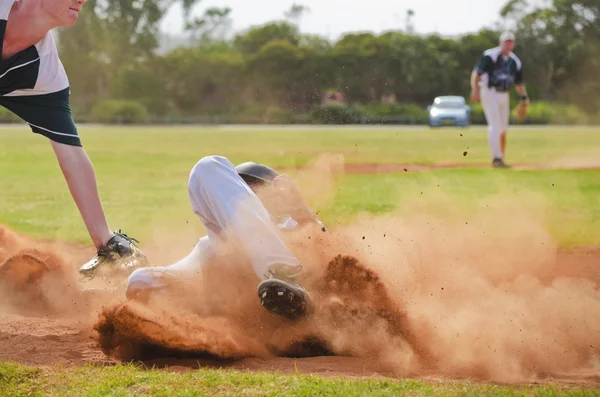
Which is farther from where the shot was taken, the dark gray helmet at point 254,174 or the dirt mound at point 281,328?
the dark gray helmet at point 254,174

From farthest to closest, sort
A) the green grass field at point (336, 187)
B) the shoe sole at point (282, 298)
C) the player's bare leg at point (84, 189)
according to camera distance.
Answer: the green grass field at point (336, 187)
the player's bare leg at point (84, 189)
the shoe sole at point (282, 298)

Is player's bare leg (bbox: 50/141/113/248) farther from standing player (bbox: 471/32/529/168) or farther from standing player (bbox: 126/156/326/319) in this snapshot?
standing player (bbox: 471/32/529/168)

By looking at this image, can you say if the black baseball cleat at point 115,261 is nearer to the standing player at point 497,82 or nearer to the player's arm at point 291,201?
the player's arm at point 291,201

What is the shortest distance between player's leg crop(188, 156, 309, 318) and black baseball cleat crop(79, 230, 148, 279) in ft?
5.60

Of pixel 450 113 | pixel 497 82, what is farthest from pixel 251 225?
pixel 450 113

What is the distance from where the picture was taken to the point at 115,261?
239 inches

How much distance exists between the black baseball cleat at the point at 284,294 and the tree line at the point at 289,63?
134 ft

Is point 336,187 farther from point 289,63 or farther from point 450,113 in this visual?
point 289,63

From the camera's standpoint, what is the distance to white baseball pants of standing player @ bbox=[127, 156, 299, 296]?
4.33 m

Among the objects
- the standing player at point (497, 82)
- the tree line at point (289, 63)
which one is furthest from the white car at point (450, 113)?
the standing player at point (497, 82)

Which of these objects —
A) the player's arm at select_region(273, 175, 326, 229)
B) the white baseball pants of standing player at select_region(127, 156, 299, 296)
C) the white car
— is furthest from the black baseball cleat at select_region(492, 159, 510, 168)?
A: the white car

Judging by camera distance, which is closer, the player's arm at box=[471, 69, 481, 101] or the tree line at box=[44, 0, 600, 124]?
the player's arm at box=[471, 69, 481, 101]

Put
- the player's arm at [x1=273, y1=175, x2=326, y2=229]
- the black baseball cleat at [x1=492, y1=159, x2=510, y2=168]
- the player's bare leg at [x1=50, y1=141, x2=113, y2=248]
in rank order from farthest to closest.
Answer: the black baseball cleat at [x1=492, y1=159, x2=510, y2=168] → the player's bare leg at [x1=50, y1=141, x2=113, y2=248] → the player's arm at [x1=273, y1=175, x2=326, y2=229]

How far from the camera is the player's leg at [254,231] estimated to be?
13.9ft
